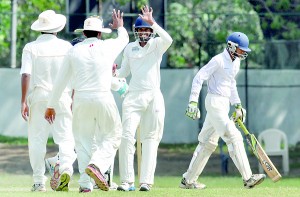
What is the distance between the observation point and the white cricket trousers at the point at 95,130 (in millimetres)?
17906

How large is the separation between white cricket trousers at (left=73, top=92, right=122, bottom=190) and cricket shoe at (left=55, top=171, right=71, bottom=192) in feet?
1.15

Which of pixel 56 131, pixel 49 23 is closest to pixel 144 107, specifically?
pixel 56 131

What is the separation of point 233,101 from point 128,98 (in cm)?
197

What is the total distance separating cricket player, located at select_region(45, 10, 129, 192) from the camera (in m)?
17.9

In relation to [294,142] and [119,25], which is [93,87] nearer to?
[119,25]

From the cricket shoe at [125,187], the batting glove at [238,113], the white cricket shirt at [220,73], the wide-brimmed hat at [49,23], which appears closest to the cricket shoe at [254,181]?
the batting glove at [238,113]

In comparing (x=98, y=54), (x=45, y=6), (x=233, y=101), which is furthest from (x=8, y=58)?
(x=98, y=54)

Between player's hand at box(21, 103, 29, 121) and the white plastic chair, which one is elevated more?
player's hand at box(21, 103, 29, 121)

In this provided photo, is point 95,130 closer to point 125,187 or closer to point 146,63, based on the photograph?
point 125,187

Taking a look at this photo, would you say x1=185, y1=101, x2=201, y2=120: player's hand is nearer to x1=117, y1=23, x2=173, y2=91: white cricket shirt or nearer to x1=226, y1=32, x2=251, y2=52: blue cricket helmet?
x1=117, y1=23, x2=173, y2=91: white cricket shirt

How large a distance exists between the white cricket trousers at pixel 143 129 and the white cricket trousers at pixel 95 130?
2.97 feet

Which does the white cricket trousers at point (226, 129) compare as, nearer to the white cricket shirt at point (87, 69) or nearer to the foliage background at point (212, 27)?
the white cricket shirt at point (87, 69)

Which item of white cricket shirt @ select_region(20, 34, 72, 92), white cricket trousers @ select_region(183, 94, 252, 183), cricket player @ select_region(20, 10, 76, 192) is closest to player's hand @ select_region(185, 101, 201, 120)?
white cricket trousers @ select_region(183, 94, 252, 183)

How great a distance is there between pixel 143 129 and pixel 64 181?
131 centimetres
